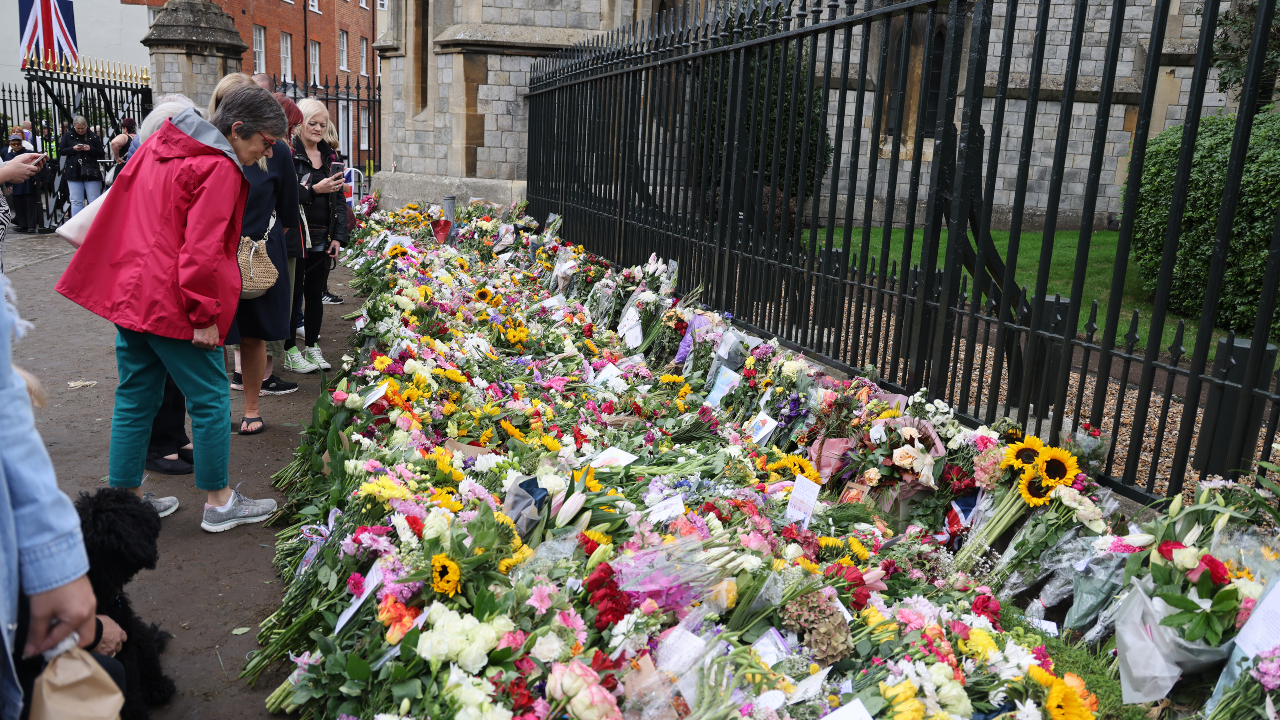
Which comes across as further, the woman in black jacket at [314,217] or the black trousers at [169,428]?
the woman in black jacket at [314,217]

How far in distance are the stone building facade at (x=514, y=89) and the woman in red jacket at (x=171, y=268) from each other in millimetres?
7417

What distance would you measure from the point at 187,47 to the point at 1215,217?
57.5 ft

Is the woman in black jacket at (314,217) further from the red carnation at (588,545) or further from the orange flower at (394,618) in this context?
the orange flower at (394,618)

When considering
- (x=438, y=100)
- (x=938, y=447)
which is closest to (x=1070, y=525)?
(x=938, y=447)

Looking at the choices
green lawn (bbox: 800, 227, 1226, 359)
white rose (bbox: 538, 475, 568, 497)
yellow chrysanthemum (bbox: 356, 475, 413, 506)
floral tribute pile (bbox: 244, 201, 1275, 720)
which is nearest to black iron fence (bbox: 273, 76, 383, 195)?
floral tribute pile (bbox: 244, 201, 1275, 720)

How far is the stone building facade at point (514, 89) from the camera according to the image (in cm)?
1265

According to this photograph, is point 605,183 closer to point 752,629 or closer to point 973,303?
point 973,303

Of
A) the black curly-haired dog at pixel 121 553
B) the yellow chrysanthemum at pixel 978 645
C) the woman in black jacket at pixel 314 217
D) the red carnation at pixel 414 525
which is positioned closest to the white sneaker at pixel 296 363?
the woman in black jacket at pixel 314 217

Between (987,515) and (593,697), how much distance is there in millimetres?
2217

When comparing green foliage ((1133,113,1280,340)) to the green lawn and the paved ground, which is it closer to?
the green lawn

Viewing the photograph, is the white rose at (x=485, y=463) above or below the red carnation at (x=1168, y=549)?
below

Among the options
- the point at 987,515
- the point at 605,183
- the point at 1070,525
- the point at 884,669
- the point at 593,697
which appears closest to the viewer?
the point at 593,697

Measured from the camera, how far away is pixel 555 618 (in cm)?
224

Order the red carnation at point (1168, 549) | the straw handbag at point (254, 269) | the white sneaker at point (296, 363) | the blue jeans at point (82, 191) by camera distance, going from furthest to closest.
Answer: the blue jeans at point (82, 191)
the white sneaker at point (296, 363)
the straw handbag at point (254, 269)
the red carnation at point (1168, 549)
